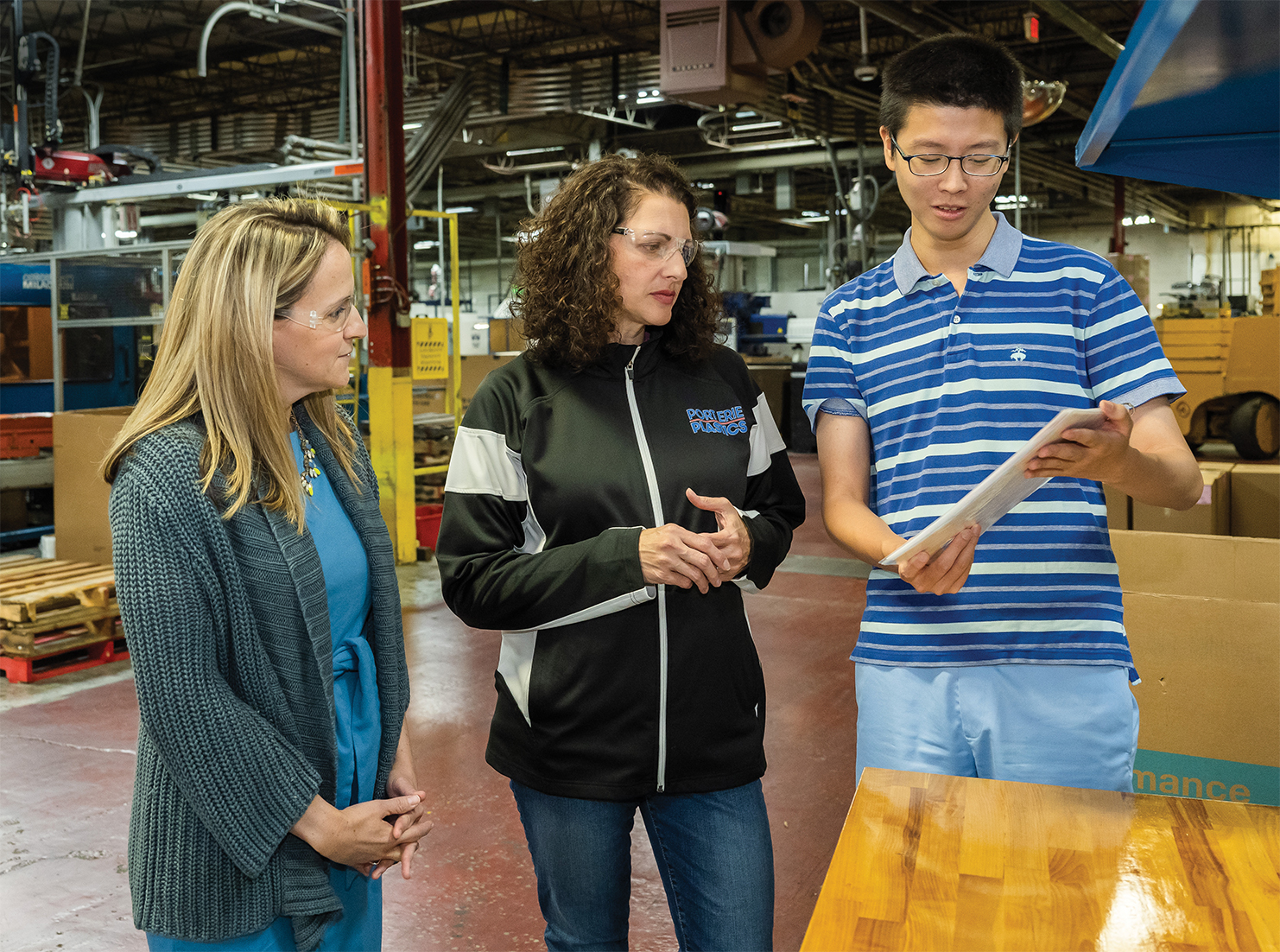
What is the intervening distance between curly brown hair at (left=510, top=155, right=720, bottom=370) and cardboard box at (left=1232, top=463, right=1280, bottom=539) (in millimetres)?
3038

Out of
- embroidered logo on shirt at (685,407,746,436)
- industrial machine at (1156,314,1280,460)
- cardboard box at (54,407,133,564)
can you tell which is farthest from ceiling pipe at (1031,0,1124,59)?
embroidered logo on shirt at (685,407,746,436)

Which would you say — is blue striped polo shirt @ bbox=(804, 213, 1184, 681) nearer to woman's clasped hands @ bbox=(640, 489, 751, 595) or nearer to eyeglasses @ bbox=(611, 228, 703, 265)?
woman's clasped hands @ bbox=(640, 489, 751, 595)

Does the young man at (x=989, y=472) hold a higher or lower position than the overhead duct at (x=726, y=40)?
lower

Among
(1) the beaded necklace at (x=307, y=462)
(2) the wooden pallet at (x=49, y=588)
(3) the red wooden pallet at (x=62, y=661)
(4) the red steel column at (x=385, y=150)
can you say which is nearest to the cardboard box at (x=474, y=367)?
(4) the red steel column at (x=385, y=150)

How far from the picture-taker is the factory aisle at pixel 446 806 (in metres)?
2.81

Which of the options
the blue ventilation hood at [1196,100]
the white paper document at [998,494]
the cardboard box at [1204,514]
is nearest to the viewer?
the blue ventilation hood at [1196,100]

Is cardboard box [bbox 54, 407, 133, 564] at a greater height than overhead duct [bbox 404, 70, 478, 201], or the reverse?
overhead duct [bbox 404, 70, 478, 201]

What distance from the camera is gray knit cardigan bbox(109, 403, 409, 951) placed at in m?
1.31

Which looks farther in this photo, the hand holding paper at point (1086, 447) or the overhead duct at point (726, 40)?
the overhead duct at point (726, 40)

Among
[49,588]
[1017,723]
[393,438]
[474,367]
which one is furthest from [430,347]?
[474,367]

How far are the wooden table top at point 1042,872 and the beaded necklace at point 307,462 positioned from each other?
2.90 ft

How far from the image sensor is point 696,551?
59.9 inches

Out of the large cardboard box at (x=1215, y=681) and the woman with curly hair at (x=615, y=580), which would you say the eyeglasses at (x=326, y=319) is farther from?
the large cardboard box at (x=1215, y=681)

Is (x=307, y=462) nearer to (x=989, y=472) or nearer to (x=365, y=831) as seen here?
(x=365, y=831)
